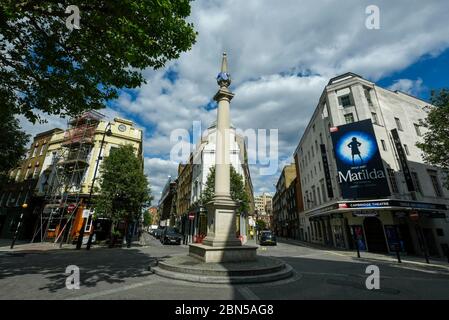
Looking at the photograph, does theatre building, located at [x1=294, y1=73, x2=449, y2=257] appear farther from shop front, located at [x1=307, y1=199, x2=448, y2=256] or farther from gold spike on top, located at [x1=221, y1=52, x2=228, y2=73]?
gold spike on top, located at [x1=221, y1=52, x2=228, y2=73]

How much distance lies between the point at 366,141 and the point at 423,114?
45.1ft

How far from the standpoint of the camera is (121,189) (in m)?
21.2

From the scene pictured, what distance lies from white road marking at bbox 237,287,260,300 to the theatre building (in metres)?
16.6

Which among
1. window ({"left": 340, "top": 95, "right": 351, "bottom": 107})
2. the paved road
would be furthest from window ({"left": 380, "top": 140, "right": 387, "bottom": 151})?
the paved road

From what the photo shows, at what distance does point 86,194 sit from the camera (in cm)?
2389

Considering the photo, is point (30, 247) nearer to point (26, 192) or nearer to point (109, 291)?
point (26, 192)

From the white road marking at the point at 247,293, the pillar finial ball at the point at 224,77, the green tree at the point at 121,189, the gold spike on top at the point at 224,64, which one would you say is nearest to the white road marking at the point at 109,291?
the white road marking at the point at 247,293

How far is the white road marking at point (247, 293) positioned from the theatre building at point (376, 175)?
54.5 ft

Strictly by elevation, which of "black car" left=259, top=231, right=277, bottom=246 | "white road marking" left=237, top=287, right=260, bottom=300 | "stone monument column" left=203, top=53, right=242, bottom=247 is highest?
"stone monument column" left=203, top=53, right=242, bottom=247

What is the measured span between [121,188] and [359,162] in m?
22.7

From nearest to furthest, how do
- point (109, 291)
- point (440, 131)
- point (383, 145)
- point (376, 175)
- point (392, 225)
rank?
point (109, 291) < point (440, 131) < point (392, 225) < point (376, 175) < point (383, 145)

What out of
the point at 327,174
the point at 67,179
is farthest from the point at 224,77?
the point at 67,179

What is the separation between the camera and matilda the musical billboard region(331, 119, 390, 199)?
20.5m
